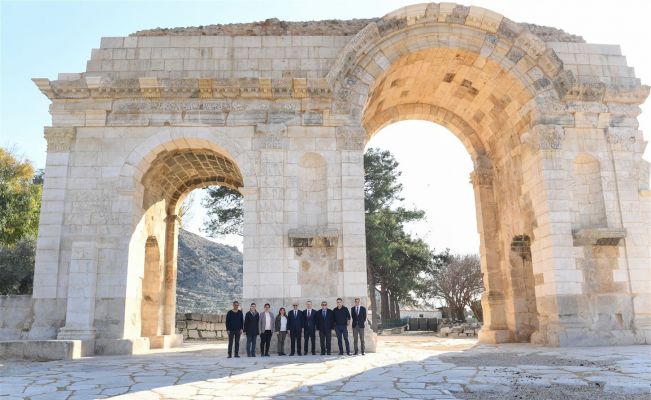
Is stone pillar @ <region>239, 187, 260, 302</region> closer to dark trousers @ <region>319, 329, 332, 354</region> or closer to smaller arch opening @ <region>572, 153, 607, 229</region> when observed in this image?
dark trousers @ <region>319, 329, 332, 354</region>

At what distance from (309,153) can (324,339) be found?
14.1ft

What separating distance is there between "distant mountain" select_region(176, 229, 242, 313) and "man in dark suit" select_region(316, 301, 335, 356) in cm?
2963

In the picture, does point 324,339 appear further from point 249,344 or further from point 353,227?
point 353,227

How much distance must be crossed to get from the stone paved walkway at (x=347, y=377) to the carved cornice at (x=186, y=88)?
6.13 metres

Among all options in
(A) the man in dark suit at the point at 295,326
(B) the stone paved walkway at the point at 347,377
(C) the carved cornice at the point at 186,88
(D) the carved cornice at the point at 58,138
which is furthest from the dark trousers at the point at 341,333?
(D) the carved cornice at the point at 58,138

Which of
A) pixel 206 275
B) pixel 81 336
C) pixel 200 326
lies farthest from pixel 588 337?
pixel 206 275

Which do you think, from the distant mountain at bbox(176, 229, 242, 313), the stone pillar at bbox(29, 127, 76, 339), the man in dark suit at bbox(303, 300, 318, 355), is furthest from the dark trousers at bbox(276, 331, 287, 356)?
the distant mountain at bbox(176, 229, 242, 313)

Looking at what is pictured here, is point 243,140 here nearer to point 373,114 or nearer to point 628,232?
point 373,114

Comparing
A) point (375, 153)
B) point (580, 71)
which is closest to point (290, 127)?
point (580, 71)

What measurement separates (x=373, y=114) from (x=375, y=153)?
1708cm

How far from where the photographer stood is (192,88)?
38.8 feet

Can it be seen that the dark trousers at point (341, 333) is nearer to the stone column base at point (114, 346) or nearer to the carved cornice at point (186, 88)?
the stone column base at point (114, 346)

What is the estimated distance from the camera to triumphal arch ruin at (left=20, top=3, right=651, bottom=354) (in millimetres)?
10977

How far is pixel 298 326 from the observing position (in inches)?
400
